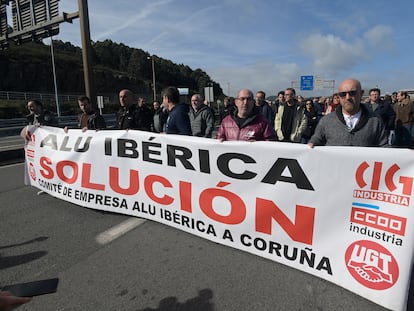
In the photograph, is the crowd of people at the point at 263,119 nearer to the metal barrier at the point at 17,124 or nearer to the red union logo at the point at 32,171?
the red union logo at the point at 32,171

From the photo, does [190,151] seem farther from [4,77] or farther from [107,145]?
[4,77]

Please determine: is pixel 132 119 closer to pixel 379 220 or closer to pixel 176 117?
pixel 176 117

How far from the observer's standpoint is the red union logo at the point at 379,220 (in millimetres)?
2025

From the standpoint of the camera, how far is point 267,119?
4.05 m

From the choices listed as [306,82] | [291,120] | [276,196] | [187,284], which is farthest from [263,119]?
[306,82]

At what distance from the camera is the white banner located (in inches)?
82.3

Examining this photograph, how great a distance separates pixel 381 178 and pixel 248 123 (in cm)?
151

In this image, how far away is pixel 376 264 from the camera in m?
2.12

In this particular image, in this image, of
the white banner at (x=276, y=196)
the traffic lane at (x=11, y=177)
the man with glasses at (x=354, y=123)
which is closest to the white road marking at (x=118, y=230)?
the white banner at (x=276, y=196)

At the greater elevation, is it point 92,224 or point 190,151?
point 190,151

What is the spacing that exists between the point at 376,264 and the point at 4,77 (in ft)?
179

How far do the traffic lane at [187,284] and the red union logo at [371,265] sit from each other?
17cm

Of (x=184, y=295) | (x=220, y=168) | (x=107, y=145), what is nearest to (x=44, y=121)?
(x=107, y=145)

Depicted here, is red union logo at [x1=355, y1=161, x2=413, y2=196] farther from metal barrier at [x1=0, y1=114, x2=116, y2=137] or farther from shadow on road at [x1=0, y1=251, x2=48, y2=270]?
metal barrier at [x1=0, y1=114, x2=116, y2=137]
